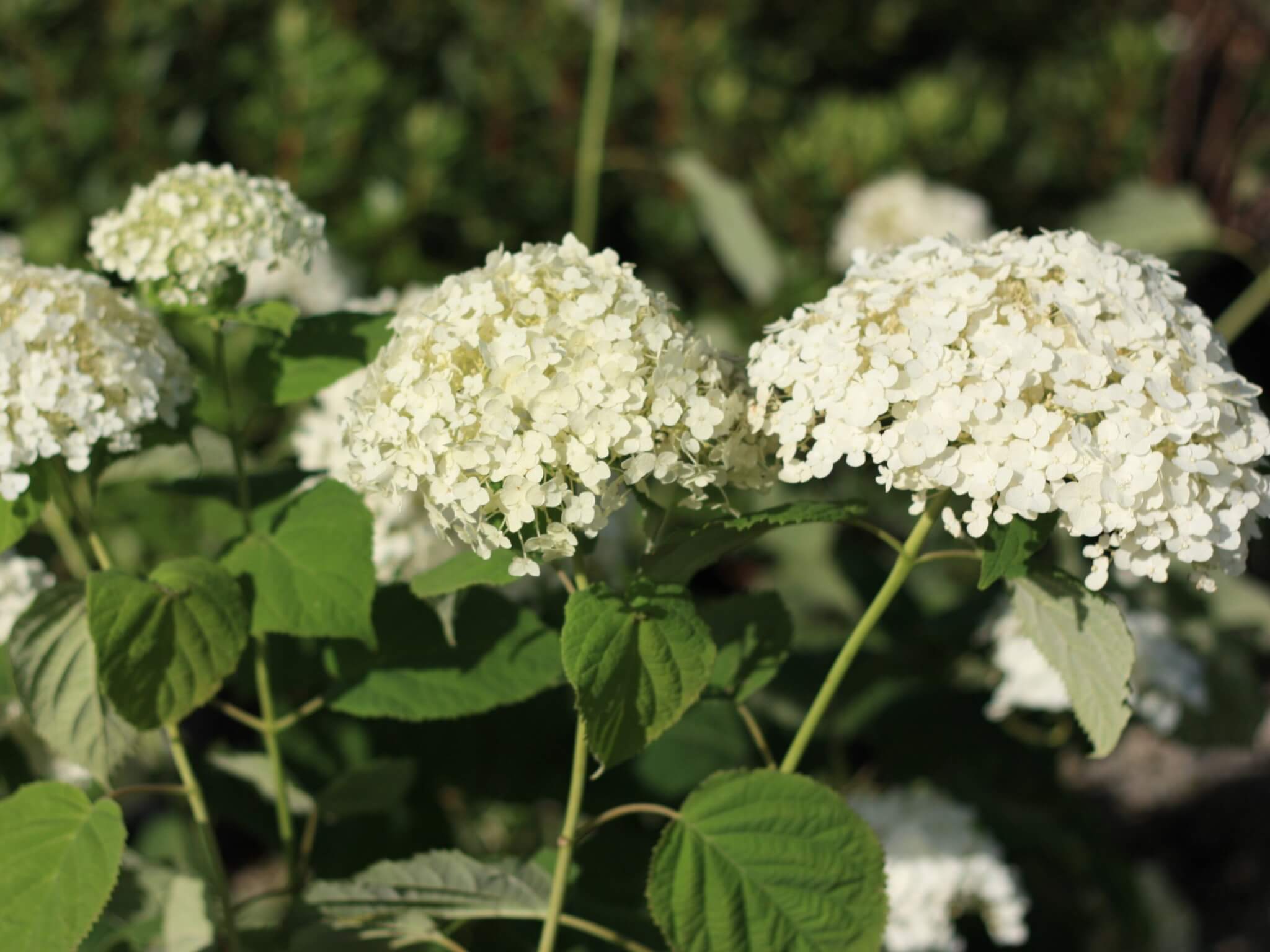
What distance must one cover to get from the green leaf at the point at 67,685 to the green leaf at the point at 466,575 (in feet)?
0.99

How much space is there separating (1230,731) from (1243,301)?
112cm

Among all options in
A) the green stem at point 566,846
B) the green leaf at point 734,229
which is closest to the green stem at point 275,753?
the green stem at point 566,846

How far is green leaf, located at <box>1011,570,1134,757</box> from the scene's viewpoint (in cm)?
91

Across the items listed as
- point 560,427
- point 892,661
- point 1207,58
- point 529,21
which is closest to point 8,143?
point 529,21

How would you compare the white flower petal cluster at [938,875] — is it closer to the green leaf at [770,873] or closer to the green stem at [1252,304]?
the green leaf at [770,873]

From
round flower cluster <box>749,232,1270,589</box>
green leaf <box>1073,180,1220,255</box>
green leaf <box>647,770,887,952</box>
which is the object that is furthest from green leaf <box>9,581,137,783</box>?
green leaf <box>1073,180,1220,255</box>

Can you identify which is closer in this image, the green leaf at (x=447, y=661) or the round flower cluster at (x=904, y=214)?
the green leaf at (x=447, y=661)

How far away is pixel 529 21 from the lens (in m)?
3.44

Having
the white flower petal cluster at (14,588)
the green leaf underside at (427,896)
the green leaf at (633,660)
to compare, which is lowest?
the green leaf underside at (427,896)

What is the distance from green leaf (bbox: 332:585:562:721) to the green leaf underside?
0.13 meters

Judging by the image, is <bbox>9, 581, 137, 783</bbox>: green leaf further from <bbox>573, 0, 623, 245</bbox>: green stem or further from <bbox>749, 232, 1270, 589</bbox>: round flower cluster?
<bbox>573, 0, 623, 245</bbox>: green stem

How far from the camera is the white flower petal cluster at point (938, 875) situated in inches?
64.2

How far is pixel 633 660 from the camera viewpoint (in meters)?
0.88

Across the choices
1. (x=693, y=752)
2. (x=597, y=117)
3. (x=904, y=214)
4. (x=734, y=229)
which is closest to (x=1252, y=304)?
(x=904, y=214)
